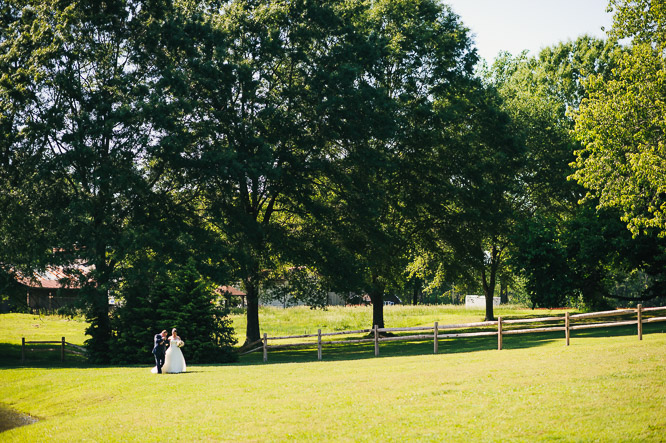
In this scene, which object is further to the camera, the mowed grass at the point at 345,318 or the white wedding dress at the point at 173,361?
the mowed grass at the point at 345,318

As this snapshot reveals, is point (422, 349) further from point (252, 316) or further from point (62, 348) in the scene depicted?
point (62, 348)

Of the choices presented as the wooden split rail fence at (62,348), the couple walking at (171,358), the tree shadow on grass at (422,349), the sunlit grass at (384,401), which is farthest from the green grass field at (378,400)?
the wooden split rail fence at (62,348)

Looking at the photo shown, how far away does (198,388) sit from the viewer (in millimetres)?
18844

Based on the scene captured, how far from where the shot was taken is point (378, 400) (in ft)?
48.9

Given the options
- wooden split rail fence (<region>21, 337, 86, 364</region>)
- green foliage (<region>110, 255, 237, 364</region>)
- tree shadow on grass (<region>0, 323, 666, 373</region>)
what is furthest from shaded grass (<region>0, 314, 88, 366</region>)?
green foliage (<region>110, 255, 237, 364</region>)

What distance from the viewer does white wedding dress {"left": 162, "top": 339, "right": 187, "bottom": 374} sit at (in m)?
23.6

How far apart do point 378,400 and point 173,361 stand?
37.0ft

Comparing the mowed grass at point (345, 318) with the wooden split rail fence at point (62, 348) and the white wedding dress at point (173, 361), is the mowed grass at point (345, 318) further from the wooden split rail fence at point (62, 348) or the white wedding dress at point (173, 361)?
the white wedding dress at point (173, 361)

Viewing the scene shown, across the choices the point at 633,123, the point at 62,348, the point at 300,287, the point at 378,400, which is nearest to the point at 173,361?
the point at 62,348

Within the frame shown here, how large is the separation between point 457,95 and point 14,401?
31.8m

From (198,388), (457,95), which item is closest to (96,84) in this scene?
(198,388)

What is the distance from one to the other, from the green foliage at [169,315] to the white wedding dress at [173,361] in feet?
14.9

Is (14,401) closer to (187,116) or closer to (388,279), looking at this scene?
(187,116)

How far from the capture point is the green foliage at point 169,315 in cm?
2856
